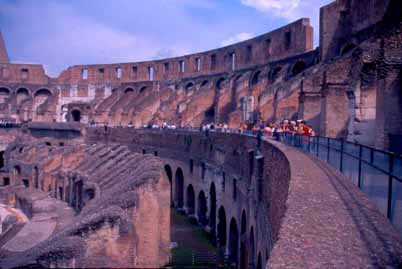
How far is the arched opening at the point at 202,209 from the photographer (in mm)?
19359

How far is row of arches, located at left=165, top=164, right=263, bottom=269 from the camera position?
41.4ft

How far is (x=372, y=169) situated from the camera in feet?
19.5

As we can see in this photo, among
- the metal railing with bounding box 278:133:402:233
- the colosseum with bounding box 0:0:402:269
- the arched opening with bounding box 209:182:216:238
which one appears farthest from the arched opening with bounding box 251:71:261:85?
the metal railing with bounding box 278:133:402:233

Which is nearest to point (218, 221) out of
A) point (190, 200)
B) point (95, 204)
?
point (190, 200)

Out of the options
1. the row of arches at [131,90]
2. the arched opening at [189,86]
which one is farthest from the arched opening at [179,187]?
the row of arches at [131,90]

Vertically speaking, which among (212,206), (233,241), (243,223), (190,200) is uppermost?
(243,223)

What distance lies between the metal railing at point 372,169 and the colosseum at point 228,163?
25 mm

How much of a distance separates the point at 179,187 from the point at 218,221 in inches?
229

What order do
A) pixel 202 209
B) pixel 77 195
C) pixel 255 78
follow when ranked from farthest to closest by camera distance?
pixel 255 78 → pixel 202 209 → pixel 77 195

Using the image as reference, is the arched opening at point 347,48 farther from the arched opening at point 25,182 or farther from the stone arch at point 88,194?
the arched opening at point 25,182

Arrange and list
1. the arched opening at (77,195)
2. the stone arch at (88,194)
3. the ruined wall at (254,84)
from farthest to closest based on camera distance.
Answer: the arched opening at (77,195) < the stone arch at (88,194) < the ruined wall at (254,84)

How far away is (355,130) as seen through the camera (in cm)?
1273

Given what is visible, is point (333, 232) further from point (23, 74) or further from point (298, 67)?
point (23, 74)

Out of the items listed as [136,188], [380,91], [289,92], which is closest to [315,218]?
[136,188]
